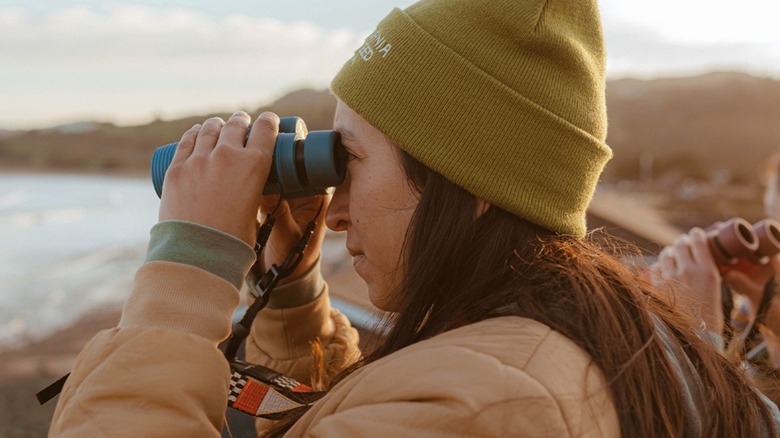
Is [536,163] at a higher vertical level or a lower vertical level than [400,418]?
higher

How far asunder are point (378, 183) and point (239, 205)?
10.2 inches

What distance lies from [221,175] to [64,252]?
14.8 m

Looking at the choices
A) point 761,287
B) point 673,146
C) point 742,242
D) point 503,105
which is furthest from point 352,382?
point 673,146

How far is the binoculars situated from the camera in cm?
146

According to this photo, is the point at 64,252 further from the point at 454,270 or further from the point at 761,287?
the point at 454,270

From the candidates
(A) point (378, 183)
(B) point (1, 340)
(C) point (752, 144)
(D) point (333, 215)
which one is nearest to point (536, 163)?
(A) point (378, 183)

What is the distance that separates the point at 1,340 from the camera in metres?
7.91

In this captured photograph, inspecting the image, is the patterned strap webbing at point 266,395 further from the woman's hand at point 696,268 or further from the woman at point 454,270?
the woman's hand at point 696,268

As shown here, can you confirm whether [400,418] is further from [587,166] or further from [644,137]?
[644,137]

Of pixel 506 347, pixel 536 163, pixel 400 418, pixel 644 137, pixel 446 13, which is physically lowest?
pixel 644 137

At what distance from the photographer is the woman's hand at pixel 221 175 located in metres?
1.35

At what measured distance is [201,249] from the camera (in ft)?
4.23

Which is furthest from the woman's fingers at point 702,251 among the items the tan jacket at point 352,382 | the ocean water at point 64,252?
the ocean water at point 64,252

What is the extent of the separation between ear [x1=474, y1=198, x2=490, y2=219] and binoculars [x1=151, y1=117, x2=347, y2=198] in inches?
11.7
